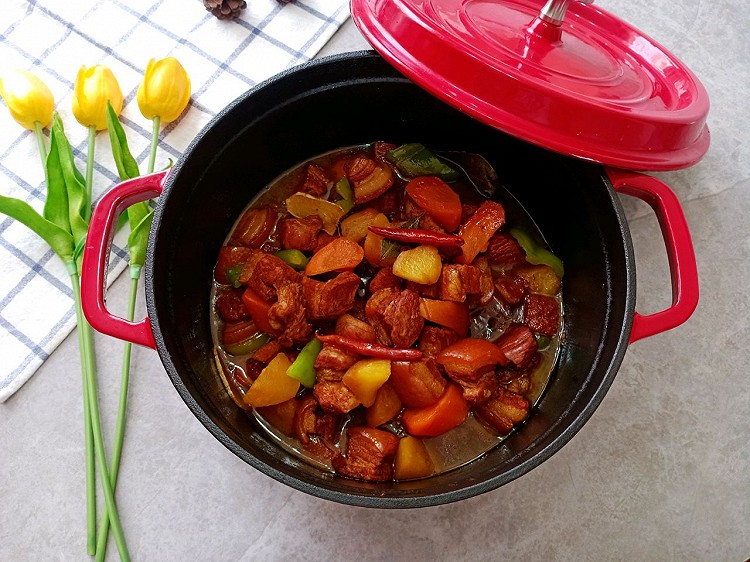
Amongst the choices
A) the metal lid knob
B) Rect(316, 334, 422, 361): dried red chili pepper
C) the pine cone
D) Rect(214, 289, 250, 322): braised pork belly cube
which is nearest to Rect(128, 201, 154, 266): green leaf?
Rect(214, 289, 250, 322): braised pork belly cube

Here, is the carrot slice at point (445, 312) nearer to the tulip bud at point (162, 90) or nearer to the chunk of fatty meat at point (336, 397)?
the chunk of fatty meat at point (336, 397)

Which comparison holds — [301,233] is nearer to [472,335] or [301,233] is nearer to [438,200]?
[438,200]

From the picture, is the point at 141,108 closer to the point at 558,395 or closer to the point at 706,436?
the point at 558,395

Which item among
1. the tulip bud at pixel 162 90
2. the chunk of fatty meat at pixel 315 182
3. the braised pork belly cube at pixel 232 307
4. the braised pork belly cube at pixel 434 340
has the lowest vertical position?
the braised pork belly cube at pixel 232 307

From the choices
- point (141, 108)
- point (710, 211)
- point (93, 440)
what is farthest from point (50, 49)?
point (710, 211)

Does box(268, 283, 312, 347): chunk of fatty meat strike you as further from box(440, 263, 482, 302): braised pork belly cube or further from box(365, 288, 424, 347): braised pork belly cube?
box(440, 263, 482, 302): braised pork belly cube

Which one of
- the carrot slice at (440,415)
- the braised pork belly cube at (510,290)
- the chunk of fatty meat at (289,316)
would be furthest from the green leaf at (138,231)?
the braised pork belly cube at (510,290)
